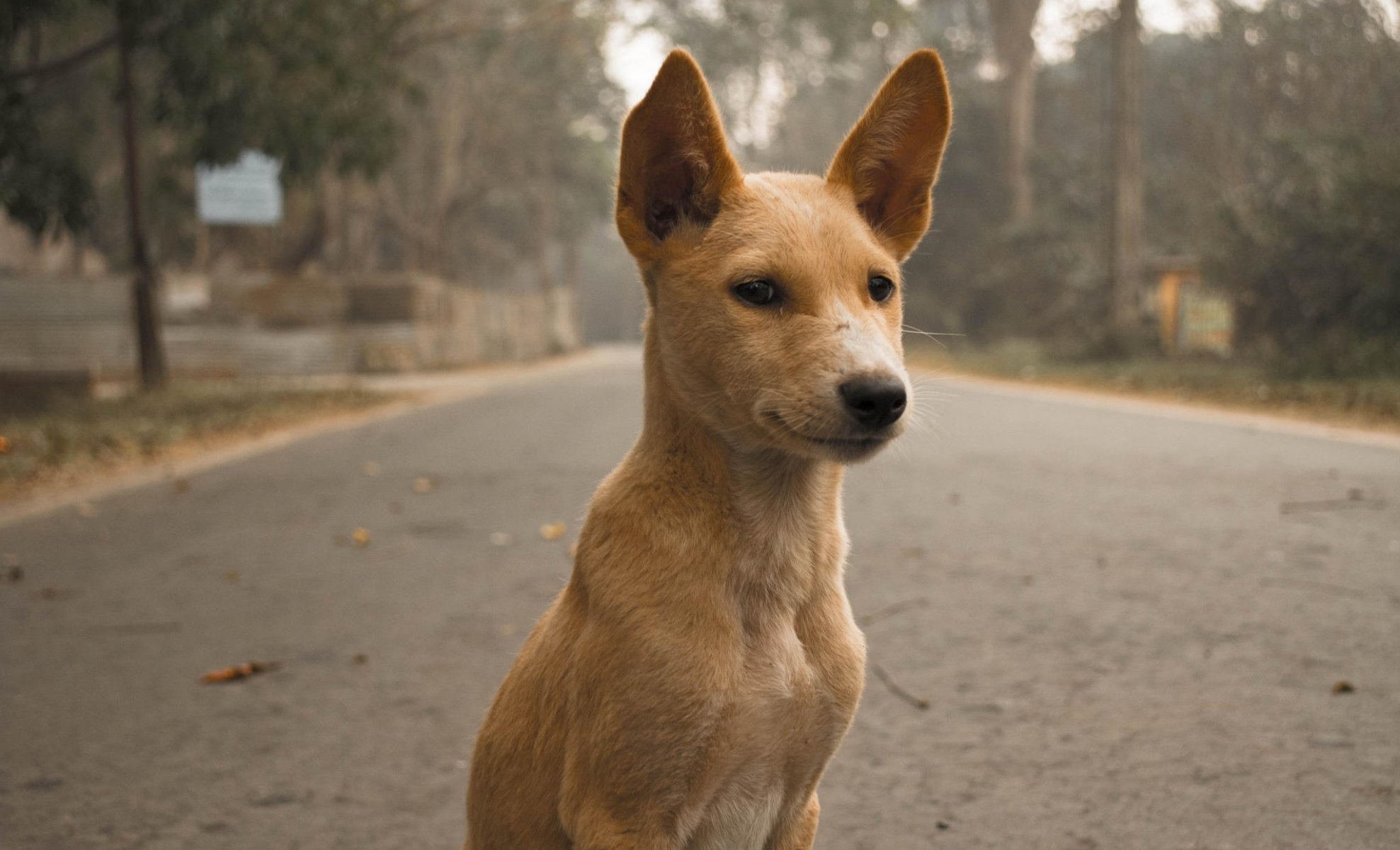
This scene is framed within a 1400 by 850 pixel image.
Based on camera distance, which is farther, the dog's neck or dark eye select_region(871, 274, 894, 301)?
dark eye select_region(871, 274, 894, 301)

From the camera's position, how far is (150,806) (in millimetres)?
3230

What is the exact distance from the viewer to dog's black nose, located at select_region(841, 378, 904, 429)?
76.1 inches

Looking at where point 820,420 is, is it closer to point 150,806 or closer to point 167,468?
point 150,806

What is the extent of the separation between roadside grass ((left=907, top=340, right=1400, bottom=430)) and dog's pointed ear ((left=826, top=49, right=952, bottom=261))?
6.35 m

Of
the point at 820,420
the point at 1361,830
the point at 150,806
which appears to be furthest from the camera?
the point at 150,806

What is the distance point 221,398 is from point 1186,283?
18592 millimetres

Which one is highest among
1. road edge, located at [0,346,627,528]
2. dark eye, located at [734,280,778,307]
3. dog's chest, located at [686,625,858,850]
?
dark eye, located at [734,280,778,307]

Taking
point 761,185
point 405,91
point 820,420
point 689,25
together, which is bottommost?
point 820,420

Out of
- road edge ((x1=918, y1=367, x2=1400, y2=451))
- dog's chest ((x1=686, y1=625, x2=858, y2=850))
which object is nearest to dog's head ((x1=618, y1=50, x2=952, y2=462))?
dog's chest ((x1=686, y1=625, x2=858, y2=850))

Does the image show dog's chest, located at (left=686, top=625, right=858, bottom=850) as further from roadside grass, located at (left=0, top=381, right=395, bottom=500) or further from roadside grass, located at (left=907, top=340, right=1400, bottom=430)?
roadside grass, located at (left=0, top=381, right=395, bottom=500)

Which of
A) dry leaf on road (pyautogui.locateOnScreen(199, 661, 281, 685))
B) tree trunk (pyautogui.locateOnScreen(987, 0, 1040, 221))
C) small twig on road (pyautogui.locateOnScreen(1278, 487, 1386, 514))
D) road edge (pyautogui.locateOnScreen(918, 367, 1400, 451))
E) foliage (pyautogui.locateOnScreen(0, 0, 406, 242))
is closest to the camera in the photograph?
dry leaf on road (pyautogui.locateOnScreen(199, 661, 281, 685))

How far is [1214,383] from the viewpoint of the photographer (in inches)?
668

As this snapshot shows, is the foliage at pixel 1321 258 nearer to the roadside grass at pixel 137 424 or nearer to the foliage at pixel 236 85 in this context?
the foliage at pixel 236 85

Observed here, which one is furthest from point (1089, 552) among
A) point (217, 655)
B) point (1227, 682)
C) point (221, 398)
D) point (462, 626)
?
point (221, 398)
